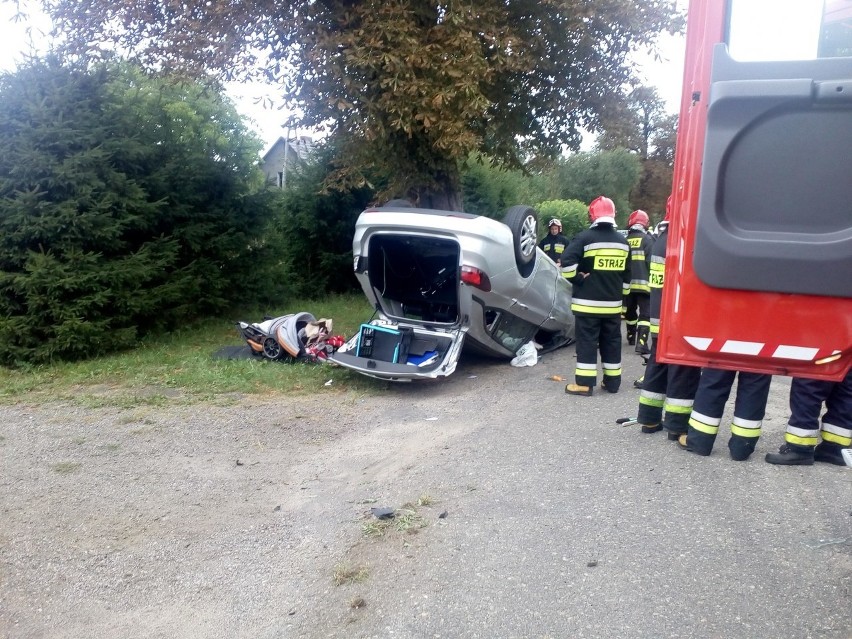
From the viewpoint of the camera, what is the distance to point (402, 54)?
29.4 feet

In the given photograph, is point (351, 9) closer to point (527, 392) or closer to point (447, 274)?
point (447, 274)

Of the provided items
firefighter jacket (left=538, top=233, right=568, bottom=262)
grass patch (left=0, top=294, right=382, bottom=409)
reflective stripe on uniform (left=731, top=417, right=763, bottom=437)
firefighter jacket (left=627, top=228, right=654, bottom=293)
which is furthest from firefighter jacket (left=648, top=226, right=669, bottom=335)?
firefighter jacket (left=538, top=233, right=568, bottom=262)

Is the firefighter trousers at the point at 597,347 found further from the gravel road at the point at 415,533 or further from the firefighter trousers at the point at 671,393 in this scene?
the firefighter trousers at the point at 671,393

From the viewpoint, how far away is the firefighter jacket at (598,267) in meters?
7.25

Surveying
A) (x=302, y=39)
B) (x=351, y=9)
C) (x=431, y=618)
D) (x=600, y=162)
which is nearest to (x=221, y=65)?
(x=302, y=39)

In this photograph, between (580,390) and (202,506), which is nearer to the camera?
(202,506)

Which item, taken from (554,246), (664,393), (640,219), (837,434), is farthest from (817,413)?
(554,246)

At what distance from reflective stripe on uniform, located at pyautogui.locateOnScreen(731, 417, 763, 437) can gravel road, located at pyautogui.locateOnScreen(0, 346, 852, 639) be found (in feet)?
0.79

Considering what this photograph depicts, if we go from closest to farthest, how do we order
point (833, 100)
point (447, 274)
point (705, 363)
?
point (833, 100) < point (705, 363) < point (447, 274)

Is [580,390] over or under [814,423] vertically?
under

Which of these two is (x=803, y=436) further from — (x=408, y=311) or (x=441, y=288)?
(x=408, y=311)

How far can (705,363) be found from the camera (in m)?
3.00

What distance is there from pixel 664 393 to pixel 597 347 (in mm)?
1631

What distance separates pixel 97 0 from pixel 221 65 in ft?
5.55
